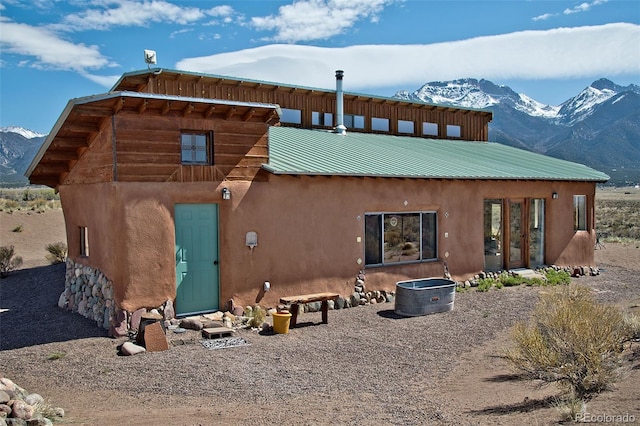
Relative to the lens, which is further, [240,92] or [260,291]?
[240,92]

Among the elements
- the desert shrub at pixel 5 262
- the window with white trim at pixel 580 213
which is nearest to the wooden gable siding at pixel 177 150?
the desert shrub at pixel 5 262

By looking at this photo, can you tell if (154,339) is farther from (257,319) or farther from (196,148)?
(196,148)

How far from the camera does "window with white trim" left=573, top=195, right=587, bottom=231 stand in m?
18.5

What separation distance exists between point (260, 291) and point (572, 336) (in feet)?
22.2

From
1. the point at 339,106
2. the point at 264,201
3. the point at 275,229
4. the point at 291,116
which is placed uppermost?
the point at 339,106

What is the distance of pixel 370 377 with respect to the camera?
813cm

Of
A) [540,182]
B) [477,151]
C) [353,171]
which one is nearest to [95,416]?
[353,171]

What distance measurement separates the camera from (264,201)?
40.1ft

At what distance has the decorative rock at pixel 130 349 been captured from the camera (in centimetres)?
925

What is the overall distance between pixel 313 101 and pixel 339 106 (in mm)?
1019

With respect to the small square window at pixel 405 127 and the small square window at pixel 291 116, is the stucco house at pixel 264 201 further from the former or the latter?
the small square window at pixel 405 127

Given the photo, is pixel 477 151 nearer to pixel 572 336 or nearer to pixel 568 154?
pixel 572 336

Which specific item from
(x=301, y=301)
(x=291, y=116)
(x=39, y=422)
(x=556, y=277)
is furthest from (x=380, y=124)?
(x=39, y=422)

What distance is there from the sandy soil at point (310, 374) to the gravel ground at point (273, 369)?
0.06 ft
